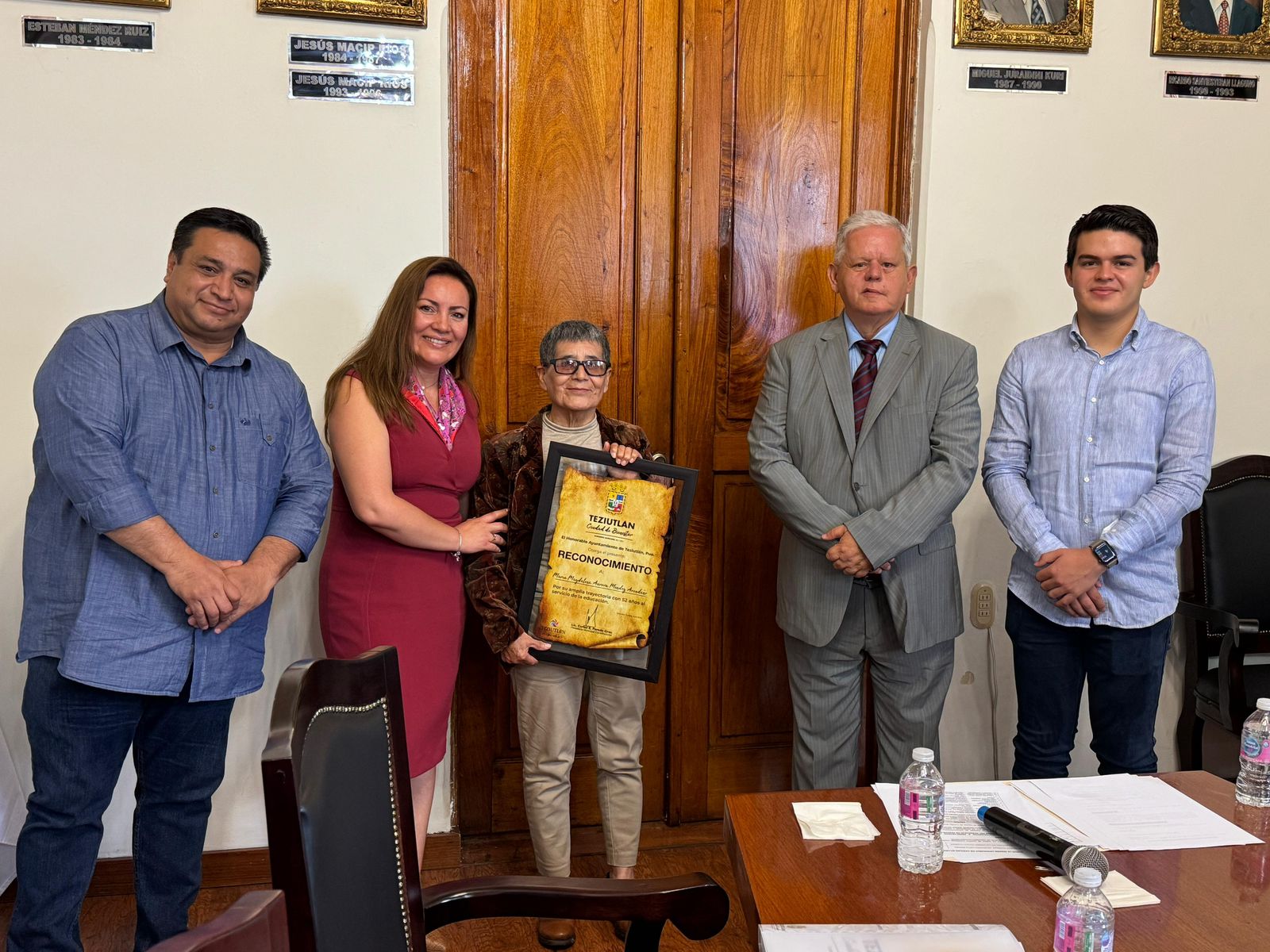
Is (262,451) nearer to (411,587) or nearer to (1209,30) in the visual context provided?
(411,587)

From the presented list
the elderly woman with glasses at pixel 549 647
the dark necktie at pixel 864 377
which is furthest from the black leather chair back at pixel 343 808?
the dark necktie at pixel 864 377

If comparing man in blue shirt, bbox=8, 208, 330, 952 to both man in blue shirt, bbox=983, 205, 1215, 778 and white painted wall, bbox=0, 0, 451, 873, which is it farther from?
man in blue shirt, bbox=983, 205, 1215, 778

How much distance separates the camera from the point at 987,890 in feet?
4.43

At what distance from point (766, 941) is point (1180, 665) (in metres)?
2.75

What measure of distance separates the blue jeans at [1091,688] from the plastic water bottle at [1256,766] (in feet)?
3.13

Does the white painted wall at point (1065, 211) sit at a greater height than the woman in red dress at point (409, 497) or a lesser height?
greater

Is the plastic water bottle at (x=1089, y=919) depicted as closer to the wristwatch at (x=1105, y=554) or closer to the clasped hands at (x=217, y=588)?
the wristwatch at (x=1105, y=554)

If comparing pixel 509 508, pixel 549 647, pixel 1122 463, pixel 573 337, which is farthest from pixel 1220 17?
pixel 549 647

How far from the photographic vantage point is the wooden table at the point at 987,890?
126 centimetres

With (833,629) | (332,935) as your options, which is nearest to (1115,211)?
(833,629)

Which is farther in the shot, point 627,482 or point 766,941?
point 627,482

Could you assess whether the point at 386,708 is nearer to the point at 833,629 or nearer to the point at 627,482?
the point at 627,482

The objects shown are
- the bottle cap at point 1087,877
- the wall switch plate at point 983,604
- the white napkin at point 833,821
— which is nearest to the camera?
the bottle cap at point 1087,877

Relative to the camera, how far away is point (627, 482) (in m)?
2.47
